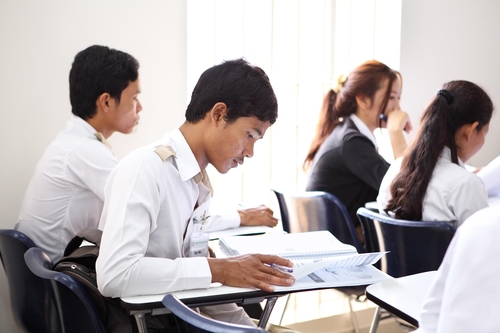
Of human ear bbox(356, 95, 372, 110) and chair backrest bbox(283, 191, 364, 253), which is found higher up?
human ear bbox(356, 95, 372, 110)

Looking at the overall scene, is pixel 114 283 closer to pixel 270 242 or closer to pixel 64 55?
pixel 270 242

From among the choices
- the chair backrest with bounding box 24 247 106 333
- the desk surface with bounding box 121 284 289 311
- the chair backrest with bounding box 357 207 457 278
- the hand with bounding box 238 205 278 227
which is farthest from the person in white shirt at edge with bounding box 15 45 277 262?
the desk surface with bounding box 121 284 289 311

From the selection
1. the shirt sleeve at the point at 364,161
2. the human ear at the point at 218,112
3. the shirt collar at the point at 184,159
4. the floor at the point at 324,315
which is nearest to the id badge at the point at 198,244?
the shirt collar at the point at 184,159

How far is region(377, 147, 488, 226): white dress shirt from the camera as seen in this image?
1.99m

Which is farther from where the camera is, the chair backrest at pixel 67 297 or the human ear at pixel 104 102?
the human ear at pixel 104 102

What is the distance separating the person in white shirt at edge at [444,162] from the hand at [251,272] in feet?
2.71

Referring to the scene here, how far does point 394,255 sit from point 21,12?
2.04 m

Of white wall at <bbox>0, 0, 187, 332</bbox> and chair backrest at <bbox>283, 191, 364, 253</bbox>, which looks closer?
chair backrest at <bbox>283, 191, 364, 253</bbox>

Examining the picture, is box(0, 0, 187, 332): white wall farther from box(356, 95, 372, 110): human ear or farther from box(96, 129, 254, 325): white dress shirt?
box(96, 129, 254, 325): white dress shirt

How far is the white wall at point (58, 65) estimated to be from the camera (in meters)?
2.65

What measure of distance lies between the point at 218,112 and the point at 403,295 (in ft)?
2.23

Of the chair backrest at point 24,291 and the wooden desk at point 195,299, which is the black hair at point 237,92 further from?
the chair backrest at point 24,291

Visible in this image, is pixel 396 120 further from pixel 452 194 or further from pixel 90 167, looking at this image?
pixel 90 167

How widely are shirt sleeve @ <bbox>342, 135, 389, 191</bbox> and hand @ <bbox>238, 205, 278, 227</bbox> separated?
2.27 ft
